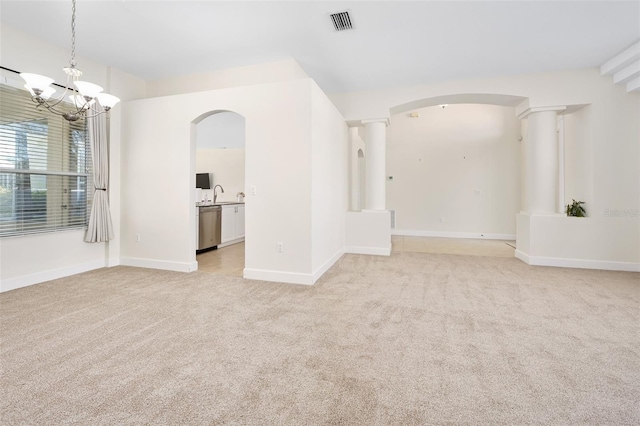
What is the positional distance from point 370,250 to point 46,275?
4.58 m

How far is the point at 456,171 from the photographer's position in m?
7.38

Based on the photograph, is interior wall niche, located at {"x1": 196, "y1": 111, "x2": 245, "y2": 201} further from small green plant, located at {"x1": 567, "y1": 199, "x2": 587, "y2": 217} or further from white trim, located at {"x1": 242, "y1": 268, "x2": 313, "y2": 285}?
small green plant, located at {"x1": 567, "y1": 199, "x2": 587, "y2": 217}

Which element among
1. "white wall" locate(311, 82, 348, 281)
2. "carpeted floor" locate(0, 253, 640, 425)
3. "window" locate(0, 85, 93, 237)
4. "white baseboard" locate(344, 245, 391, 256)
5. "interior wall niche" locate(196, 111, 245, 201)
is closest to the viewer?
"carpeted floor" locate(0, 253, 640, 425)

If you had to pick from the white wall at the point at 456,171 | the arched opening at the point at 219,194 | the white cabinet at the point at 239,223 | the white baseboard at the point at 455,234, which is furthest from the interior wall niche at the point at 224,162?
the white baseboard at the point at 455,234

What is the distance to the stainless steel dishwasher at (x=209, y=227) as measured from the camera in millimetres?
5223

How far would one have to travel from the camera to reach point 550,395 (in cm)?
146

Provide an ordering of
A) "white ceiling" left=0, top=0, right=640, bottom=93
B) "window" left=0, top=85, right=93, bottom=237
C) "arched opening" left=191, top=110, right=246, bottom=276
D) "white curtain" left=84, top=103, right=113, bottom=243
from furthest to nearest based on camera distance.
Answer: "arched opening" left=191, top=110, right=246, bottom=276 → "white curtain" left=84, top=103, right=113, bottom=243 → "window" left=0, top=85, right=93, bottom=237 → "white ceiling" left=0, top=0, right=640, bottom=93

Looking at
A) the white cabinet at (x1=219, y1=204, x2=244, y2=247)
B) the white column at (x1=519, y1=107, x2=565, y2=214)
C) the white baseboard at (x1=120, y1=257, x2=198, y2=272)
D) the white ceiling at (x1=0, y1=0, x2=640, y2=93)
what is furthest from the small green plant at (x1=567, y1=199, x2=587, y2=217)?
the white cabinet at (x1=219, y1=204, x2=244, y2=247)

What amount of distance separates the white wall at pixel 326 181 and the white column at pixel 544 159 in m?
3.07

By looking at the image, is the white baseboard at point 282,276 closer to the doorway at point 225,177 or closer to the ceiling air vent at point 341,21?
the doorway at point 225,177

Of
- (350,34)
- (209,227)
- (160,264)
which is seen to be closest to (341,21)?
(350,34)

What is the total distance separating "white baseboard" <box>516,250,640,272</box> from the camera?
4074 mm

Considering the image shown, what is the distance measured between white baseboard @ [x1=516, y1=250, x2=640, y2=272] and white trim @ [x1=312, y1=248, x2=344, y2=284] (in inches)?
117

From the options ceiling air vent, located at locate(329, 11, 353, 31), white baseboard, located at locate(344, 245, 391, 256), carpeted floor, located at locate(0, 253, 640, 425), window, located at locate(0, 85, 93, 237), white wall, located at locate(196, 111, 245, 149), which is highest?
ceiling air vent, located at locate(329, 11, 353, 31)
